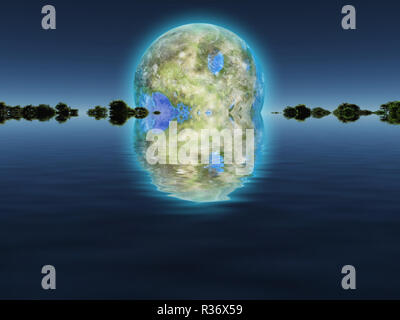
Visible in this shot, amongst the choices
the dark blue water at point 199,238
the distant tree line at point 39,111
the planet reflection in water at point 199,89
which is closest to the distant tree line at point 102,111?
the distant tree line at point 39,111

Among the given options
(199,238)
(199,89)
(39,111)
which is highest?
(39,111)

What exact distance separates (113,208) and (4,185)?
494 cm

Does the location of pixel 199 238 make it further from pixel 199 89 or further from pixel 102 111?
pixel 102 111

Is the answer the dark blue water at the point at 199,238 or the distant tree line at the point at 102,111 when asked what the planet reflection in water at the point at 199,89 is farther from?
the distant tree line at the point at 102,111

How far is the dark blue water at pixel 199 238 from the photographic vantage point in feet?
19.0

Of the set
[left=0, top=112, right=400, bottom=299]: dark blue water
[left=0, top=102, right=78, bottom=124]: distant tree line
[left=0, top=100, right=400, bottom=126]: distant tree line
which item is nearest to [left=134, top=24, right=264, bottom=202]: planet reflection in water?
[left=0, top=112, right=400, bottom=299]: dark blue water

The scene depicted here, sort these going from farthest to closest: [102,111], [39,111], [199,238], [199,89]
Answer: [102,111] → [39,111] → [199,89] → [199,238]

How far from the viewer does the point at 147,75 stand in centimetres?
5025

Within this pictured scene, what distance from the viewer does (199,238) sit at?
25.0 ft

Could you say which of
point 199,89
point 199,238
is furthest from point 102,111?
point 199,238

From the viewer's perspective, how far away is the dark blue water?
5801 mm

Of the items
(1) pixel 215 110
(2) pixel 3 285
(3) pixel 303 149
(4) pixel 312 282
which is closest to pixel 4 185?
(2) pixel 3 285
